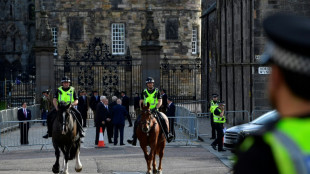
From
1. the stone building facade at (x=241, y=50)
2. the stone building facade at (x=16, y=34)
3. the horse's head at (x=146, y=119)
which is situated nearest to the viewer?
the horse's head at (x=146, y=119)

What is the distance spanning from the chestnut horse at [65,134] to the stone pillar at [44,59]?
1847cm

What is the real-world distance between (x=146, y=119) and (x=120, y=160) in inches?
136

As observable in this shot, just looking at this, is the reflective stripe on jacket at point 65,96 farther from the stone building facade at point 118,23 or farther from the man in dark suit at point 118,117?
the stone building facade at point 118,23

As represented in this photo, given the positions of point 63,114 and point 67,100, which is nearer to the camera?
point 63,114

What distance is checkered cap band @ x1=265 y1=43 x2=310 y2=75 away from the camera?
2.09m

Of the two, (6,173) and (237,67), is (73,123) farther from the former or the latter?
(237,67)

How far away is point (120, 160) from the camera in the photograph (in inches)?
706

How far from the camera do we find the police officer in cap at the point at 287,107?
206 cm

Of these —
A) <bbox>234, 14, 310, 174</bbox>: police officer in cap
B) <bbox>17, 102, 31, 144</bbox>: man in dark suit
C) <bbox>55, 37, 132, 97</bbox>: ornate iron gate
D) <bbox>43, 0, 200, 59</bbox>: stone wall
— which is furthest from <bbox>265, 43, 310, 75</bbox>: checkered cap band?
<bbox>43, 0, 200, 59</bbox>: stone wall

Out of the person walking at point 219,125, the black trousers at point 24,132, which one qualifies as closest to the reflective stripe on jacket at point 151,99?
the person walking at point 219,125

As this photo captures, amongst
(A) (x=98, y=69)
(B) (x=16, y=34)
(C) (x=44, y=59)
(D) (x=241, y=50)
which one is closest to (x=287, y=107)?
(D) (x=241, y=50)

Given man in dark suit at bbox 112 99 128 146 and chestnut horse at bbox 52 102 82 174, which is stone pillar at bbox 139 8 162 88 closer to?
man in dark suit at bbox 112 99 128 146

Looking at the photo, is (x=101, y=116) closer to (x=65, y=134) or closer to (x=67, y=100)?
(x=67, y=100)

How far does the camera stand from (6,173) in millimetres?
15664
